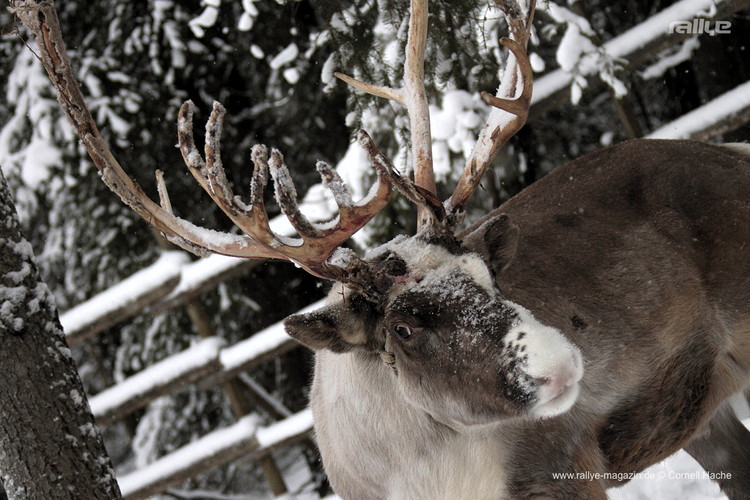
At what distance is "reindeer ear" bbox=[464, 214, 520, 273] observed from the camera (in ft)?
9.57

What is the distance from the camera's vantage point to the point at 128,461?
9.78 m

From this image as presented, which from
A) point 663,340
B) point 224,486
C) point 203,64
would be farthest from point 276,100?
point 663,340

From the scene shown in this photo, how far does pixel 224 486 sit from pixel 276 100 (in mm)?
4065

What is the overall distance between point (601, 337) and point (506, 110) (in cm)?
98

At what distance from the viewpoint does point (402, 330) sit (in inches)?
106

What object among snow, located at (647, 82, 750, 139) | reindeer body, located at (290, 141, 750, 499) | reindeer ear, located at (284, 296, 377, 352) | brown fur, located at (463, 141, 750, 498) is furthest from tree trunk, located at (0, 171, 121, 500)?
snow, located at (647, 82, 750, 139)

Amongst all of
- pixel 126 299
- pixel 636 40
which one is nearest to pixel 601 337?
pixel 636 40

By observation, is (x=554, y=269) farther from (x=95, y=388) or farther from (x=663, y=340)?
(x=95, y=388)

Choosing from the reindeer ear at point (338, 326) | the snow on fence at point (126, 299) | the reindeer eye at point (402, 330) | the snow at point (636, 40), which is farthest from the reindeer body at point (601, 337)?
the snow on fence at point (126, 299)

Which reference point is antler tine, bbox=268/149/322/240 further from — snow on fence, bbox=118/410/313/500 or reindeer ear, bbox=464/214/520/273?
snow on fence, bbox=118/410/313/500

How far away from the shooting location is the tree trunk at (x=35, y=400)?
306cm

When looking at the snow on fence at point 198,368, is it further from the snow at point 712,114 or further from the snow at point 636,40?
the snow at point 712,114

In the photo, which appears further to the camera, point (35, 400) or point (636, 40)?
point (636, 40)

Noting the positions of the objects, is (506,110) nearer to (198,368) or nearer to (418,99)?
(418,99)
